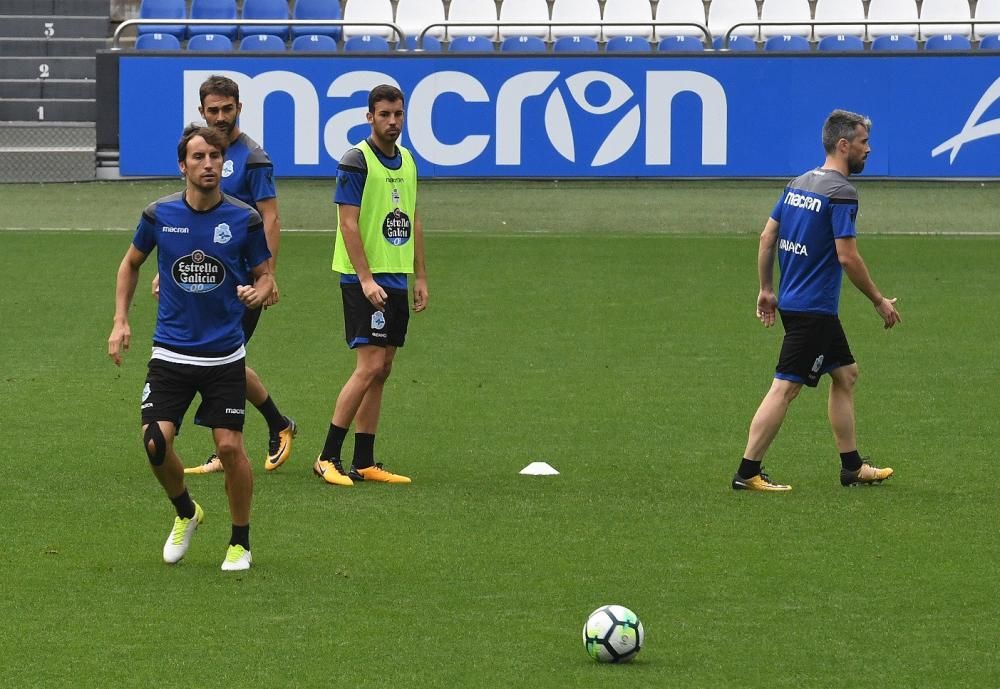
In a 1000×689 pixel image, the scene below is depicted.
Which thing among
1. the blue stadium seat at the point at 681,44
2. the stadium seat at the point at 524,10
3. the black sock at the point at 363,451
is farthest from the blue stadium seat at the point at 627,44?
the black sock at the point at 363,451

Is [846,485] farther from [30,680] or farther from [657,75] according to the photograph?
[657,75]

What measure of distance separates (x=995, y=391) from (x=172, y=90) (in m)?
13.4

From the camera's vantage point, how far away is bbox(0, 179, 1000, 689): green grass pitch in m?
6.11

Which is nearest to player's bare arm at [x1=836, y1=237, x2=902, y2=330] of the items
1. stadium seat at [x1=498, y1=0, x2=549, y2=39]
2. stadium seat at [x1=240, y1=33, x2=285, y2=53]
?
stadium seat at [x1=240, y1=33, x2=285, y2=53]

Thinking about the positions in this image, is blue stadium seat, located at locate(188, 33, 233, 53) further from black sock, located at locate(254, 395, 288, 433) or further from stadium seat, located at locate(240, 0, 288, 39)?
black sock, located at locate(254, 395, 288, 433)

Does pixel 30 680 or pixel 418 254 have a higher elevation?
pixel 418 254

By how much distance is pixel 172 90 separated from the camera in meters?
22.3

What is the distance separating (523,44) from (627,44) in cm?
153

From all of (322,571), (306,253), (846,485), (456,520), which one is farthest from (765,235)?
(306,253)

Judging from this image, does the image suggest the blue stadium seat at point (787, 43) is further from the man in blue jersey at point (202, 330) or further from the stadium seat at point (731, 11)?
the man in blue jersey at point (202, 330)

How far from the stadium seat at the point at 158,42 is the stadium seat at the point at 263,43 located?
3.10 ft

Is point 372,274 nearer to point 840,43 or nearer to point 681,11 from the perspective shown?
point 840,43

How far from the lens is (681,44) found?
24.2 meters

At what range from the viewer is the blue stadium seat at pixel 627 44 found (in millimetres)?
24797
